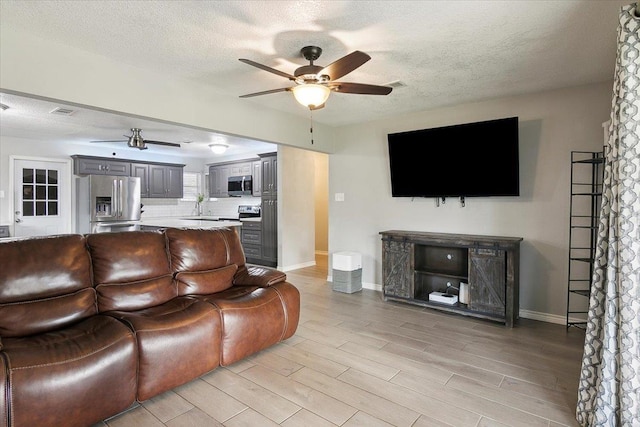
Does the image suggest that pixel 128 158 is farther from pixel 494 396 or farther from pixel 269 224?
pixel 494 396

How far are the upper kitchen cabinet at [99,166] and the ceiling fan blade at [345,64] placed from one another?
6.16 metres

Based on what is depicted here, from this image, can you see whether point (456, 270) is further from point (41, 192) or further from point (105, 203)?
point (41, 192)

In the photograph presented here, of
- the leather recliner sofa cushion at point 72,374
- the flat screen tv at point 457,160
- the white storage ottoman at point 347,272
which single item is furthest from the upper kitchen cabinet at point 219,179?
the leather recliner sofa cushion at point 72,374

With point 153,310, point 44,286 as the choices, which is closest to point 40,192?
point 44,286

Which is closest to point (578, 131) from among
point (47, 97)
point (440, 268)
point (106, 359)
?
point (440, 268)

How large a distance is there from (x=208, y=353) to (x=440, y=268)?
298 centimetres

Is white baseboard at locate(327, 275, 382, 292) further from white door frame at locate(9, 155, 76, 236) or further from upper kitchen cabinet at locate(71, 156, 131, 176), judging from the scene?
white door frame at locate(9, 155, 76, 236)

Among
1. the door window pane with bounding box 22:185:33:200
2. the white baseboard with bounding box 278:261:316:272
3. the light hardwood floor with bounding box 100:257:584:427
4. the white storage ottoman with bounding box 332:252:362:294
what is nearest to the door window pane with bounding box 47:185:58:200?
the door window pane with bounding box 22:185:33:200

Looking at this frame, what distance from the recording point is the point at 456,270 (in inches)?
166

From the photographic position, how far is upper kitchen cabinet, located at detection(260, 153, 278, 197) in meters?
6.57

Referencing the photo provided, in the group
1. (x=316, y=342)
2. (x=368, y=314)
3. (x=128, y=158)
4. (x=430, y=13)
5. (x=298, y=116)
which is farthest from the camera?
(x=128, y=158)

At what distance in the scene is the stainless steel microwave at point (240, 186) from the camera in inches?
291

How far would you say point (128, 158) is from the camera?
295 inches

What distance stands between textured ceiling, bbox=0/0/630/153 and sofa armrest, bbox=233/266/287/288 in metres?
1.85
